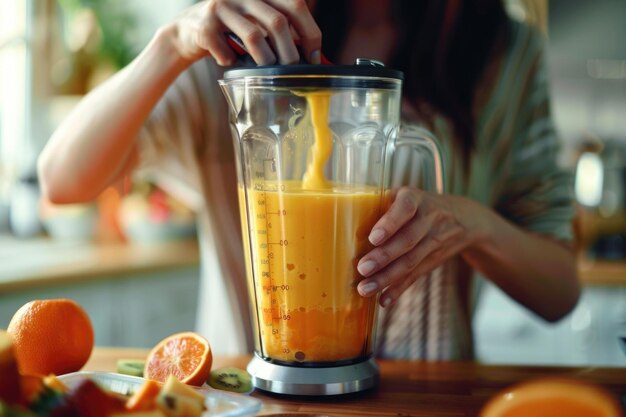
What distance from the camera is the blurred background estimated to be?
1.98 m

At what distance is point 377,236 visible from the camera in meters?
0.68

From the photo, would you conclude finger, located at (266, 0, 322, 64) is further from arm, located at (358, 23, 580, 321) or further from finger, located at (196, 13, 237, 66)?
arm, located at (358, 23, 580, 321)

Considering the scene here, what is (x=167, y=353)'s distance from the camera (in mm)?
738

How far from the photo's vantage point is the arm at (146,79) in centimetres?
70

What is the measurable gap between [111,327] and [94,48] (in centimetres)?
115

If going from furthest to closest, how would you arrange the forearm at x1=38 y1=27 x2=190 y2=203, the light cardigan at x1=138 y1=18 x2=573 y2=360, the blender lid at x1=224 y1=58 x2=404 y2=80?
the light cardigan at x1=138 y1=18 x2=573 y2=360
the forearm at x1=38 y1=27 x2=190 y2=203
the blender lid at x1=224 y1=58 x2=404 y2=80

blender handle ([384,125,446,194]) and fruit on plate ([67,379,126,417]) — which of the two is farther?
blender handle ([384,125,446,194])

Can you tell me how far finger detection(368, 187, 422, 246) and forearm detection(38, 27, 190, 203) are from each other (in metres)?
0.31

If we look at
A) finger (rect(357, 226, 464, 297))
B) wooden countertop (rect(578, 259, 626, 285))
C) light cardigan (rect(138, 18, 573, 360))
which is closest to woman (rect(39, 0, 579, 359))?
light cardigan (rect(138, 18, 573, 360))

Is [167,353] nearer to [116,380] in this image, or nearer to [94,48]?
[116,380]

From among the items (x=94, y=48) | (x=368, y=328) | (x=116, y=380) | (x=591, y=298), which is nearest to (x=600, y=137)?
(x=591, y=298)

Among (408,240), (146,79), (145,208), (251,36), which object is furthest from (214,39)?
(145,208)

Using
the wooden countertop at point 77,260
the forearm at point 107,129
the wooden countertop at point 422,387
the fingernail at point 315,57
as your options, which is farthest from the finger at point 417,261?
the wooden countertop at point 77,260

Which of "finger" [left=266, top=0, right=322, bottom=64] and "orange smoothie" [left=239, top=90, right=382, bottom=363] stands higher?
"finger" [left=266, top=0, right=322, bottom=64]
